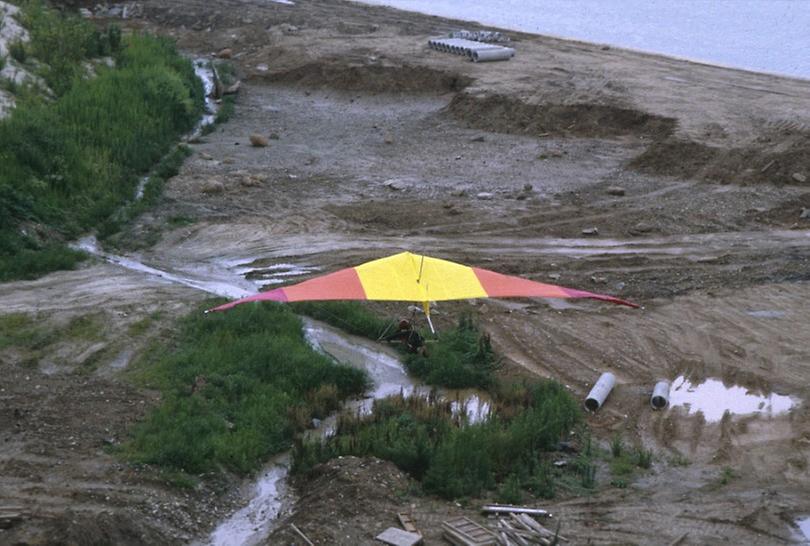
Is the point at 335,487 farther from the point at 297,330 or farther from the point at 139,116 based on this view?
the point at 139,116

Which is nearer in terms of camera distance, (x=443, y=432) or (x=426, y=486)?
(x=426, y=486)

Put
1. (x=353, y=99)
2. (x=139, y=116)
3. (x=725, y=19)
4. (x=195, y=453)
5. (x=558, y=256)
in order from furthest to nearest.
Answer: (x=725, y=19) < (x=353, y=99) < (x=139, y=116) < (x=558, y=256) < (x=195, y=453)

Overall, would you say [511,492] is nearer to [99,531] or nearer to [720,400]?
[99,531]

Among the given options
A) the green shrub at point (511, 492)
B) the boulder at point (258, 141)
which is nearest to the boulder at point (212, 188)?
the boulder at point (258, 141)

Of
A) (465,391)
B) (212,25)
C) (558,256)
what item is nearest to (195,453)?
(465,391)

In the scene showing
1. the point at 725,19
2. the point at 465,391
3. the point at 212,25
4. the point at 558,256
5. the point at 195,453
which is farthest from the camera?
the point at 725,19
